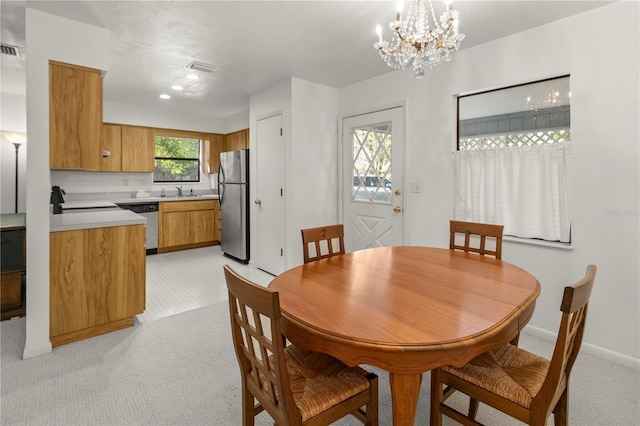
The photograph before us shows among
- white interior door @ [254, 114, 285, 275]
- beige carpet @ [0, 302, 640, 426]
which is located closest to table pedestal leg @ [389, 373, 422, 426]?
beige carpet @ [0, 302, 640, 426]

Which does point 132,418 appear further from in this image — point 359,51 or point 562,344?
point 359,51

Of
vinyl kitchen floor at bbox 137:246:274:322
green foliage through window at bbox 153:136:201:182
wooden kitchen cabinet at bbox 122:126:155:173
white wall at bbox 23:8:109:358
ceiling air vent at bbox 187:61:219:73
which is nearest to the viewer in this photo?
white wall at bbox 23:8:109:358

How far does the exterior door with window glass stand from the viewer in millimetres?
3600

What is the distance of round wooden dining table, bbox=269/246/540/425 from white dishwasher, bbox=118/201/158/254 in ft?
14.7

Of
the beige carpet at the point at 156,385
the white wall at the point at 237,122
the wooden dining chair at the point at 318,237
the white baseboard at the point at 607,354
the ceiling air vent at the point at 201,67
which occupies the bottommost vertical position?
the beige carpet at the point at 156,385

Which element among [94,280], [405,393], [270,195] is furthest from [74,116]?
[405,393]

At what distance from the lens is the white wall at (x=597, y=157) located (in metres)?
2.21

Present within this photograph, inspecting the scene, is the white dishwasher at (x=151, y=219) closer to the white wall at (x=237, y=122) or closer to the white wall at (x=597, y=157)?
the white wall at (x=237, y=122)

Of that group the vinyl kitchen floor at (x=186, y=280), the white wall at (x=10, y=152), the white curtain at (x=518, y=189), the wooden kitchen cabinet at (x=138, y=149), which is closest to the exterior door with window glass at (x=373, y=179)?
the white curtain at (x=518, y=189)

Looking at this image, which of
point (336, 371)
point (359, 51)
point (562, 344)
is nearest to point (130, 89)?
point (359, 51)

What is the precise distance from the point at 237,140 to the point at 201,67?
8.67 feet

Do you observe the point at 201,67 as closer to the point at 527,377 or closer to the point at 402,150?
the point at 402,150

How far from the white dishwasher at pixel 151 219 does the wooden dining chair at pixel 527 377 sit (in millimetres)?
5145

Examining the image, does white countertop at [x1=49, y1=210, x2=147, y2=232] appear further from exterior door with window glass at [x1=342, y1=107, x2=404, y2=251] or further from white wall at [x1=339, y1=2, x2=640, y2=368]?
white wall at [x1=339, y1=2, x2=640, y2=368]
